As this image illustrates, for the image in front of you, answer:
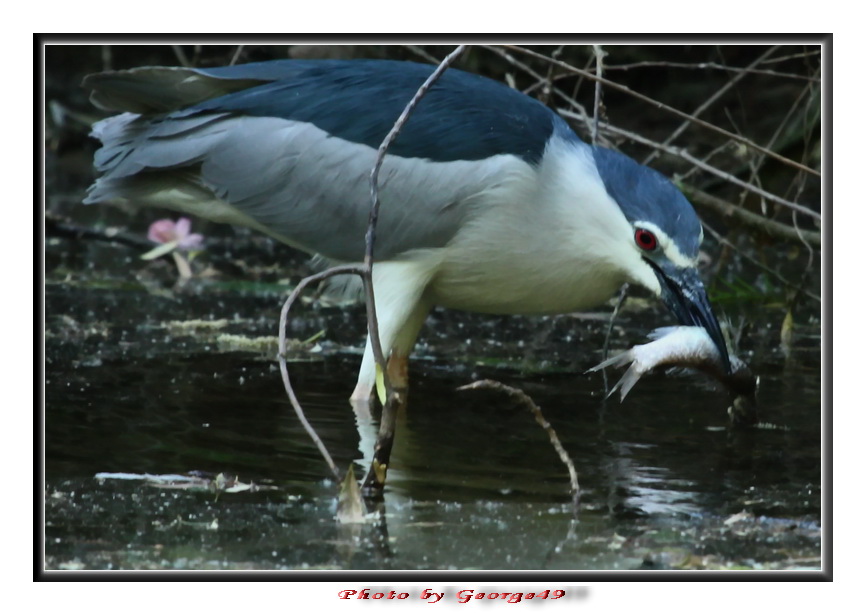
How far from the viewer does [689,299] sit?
14.5 feet

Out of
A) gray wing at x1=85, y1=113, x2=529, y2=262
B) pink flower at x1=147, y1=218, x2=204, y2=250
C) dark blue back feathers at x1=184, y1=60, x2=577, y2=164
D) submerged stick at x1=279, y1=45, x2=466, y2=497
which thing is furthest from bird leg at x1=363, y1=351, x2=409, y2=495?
pink flower at x1=147, y1=218, x2=204, y2=250

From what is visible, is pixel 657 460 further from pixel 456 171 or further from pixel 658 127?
pixel 658 127

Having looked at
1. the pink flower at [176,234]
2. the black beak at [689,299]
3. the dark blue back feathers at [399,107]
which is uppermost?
the dark blue back feathers at [399,107]

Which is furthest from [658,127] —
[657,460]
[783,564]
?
[783,564]

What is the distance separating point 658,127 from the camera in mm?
10297

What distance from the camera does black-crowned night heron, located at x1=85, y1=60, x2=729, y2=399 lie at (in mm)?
4660

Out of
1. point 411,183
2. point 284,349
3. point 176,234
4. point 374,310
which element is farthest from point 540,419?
point 176,234

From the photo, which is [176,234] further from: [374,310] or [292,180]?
[374,310]

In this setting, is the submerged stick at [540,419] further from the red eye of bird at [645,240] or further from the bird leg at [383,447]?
the red eye of bird at [645,240]

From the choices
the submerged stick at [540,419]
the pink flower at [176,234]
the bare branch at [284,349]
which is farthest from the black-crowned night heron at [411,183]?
the pink flower at [176,234]

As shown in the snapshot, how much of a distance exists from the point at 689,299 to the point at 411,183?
1.11 m

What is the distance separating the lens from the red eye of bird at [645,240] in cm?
446

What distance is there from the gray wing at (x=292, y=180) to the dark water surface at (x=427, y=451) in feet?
2.16

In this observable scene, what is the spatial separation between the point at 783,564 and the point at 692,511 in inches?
18.3
